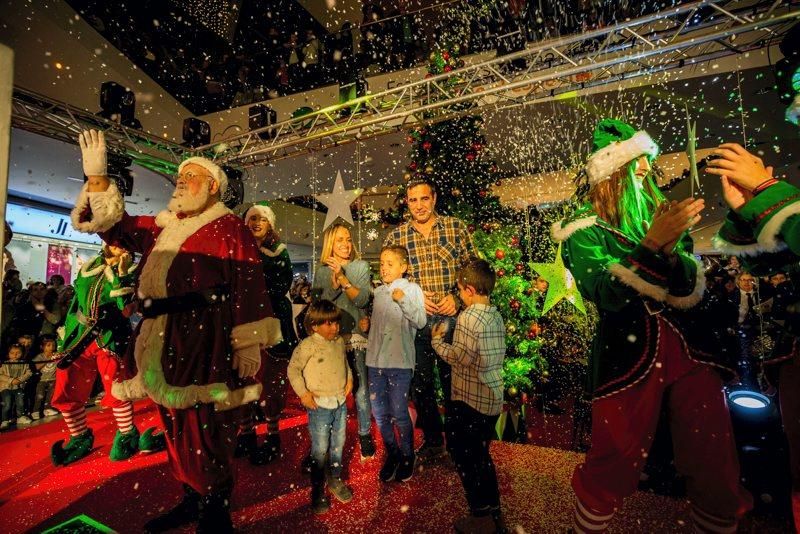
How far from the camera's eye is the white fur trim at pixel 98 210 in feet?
7.71

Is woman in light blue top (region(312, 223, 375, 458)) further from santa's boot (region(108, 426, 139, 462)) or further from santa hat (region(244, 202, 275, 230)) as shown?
santa's boot (region(108, 426, 139, 462))

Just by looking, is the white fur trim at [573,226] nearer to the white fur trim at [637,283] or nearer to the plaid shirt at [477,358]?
the white fur trim at [637,283]

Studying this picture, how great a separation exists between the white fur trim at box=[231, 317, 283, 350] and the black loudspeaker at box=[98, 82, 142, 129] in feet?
23.5

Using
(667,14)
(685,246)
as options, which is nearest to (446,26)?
(667,14)

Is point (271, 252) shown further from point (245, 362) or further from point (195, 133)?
point (195, 133)

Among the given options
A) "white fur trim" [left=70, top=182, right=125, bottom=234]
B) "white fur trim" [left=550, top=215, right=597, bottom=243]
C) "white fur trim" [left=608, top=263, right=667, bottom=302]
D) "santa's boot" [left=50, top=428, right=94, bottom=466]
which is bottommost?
"santa's boot" [left=50, top=428, right=94, bottom=466]

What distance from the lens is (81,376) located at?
3852 millimetres

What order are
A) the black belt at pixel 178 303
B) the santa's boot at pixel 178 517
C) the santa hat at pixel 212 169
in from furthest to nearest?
the santa hat at pixel 212 169, the santa's boot at pixel 178 517, the black belt at pixel 178 303

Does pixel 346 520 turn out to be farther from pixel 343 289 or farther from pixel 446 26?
pixel 446 26

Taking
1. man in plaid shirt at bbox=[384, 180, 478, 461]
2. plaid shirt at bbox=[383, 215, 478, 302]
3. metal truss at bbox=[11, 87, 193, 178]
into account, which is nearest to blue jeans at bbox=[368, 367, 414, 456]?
man in plaid shirt at bbox=[384, 180, 478, 461]

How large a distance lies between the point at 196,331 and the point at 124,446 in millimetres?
2553

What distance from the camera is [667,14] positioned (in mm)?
4867

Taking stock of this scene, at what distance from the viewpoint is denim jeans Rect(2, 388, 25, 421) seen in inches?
206

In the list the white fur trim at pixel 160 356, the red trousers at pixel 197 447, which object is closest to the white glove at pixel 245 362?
the white fur trim at pixel 160 356
